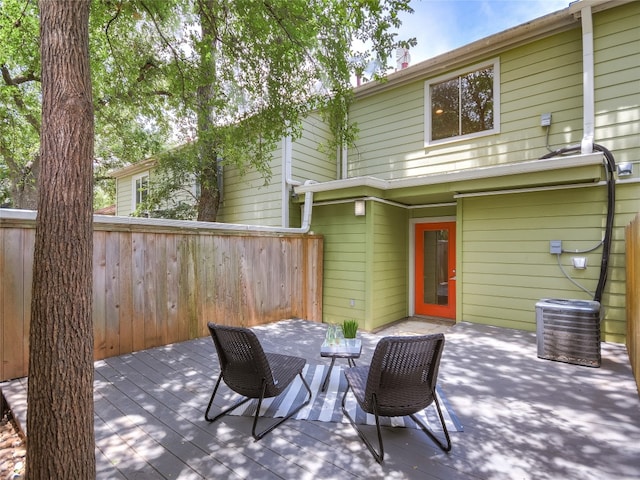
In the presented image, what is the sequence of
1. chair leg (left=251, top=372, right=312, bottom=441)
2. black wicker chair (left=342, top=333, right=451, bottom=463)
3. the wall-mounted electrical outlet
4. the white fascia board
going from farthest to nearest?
the wall-mounted electrical outlet < the white fascia board < chair leg (left=251, top=372, right=312, bottom=441) < black wicker chair (left=342, top=333, right=451, bottom=463)

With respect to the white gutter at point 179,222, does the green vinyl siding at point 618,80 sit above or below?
above

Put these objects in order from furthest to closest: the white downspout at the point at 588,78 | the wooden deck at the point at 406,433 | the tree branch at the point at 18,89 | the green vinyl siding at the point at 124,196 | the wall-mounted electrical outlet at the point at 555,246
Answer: the green vinyl siding at the point at 124,196, the tree branch at the point at 18,89, the wall-mounted electrical outlet at the point at 555,246, the white downspout at the point at 588,78, the wooden deck at the point at 406,433

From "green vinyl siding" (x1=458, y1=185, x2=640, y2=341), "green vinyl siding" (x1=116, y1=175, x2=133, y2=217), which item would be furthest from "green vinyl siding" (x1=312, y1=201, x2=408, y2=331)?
"green vinyl siding" (x1=116, y1=175, x2=133, y2=217)

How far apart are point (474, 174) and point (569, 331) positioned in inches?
97.0

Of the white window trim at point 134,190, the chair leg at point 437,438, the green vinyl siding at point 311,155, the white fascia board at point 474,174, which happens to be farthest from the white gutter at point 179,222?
the white window trim at point 134,190

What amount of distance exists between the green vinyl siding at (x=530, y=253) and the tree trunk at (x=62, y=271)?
5471 millimetres

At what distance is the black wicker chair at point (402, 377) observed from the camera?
2148 millimetres

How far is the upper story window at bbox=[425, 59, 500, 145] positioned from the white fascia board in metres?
1.08

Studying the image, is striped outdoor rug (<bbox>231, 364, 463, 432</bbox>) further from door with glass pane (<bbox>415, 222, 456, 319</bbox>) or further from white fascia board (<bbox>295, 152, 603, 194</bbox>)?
door with glass pane (<bbox>415, 222, 456, 319</bbox>)

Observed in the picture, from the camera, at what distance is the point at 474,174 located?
5.05 m

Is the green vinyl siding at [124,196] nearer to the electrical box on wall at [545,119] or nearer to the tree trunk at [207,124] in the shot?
the tree trunk at [207,124]

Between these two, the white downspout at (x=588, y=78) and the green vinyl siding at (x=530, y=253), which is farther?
the white downspout at (x=588, y=78)

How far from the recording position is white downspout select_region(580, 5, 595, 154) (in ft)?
15.2

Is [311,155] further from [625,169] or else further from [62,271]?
[62,271]
